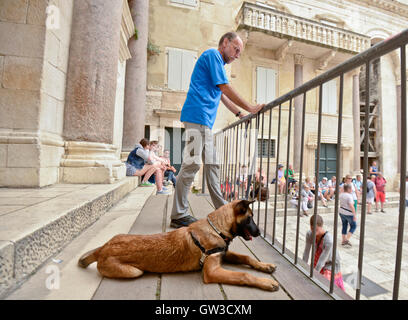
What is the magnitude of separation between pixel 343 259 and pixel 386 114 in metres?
15.1

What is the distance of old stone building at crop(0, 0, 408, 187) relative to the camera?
257 centimetres

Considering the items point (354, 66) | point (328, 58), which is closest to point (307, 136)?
point (328, 58)

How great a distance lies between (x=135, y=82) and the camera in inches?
265

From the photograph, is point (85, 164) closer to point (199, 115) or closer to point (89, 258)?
point (199, 115)

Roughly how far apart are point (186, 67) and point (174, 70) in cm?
63

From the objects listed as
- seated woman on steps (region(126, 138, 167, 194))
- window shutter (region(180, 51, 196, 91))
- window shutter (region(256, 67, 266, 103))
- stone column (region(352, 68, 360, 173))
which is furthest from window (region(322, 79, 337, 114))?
seated woman on steps (region(126, 138, 167, 194))

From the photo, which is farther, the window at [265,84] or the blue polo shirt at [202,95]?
the window at [265,84]

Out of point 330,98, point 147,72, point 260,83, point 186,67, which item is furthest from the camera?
point 330,98

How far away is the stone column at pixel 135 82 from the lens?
661 centimetres

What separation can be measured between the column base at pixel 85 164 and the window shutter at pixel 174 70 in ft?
28.7

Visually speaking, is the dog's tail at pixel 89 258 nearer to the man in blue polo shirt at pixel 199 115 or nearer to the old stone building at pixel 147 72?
the man in blue polo shirt at pixel 199 115

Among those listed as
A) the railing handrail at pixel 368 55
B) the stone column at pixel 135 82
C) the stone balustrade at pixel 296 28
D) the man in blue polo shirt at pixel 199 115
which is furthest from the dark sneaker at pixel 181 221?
the stone balustrade at pixel 296 28

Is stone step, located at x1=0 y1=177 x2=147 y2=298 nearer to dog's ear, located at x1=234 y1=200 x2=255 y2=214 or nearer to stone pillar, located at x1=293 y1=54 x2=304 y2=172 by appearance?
dog's ear, located at x1=234 y1=200 x2=255 y2=214

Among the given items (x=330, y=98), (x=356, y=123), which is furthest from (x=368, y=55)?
(x=356, y=123)
